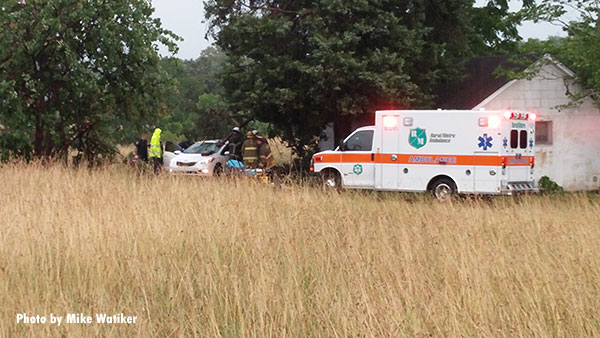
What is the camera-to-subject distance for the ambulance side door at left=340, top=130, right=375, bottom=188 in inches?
774

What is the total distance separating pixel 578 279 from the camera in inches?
274

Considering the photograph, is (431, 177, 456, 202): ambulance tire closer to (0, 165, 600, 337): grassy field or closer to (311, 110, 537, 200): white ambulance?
(311, 110, 537, 200): white ambulance

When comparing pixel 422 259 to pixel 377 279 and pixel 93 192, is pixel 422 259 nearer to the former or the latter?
pixel 377 279

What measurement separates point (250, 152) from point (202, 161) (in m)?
5.26

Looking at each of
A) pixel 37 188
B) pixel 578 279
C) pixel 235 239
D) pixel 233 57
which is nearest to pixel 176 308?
pixel 235 239

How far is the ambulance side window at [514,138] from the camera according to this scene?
717 inches

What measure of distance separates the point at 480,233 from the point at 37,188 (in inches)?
321

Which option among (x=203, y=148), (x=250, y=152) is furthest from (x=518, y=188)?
(x=203, y=148)

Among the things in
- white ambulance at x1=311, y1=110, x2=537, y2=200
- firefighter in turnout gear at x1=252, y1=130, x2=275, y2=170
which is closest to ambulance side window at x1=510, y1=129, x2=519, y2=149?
white ambulance at x1=311, y1=110, x2=537, y2=200

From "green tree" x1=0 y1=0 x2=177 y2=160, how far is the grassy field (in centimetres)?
1231

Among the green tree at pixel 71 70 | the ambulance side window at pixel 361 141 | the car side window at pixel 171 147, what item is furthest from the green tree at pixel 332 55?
the ambulance side window at pixel 361 141

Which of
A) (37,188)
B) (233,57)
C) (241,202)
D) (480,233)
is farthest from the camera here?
(233,57)

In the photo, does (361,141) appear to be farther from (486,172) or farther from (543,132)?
(543,132)

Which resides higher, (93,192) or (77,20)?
(77,20)
